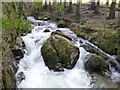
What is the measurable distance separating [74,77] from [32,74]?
8.10ft

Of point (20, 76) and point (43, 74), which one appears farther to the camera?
point (43, 74)

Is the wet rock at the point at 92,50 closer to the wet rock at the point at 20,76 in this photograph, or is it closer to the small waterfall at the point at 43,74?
the small waterfall at the point at 43,74

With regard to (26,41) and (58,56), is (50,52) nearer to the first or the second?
(58,56)

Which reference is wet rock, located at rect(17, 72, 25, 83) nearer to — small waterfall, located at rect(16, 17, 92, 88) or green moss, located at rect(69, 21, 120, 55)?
small waterfall, located at rect(16, 17, 92, 88)

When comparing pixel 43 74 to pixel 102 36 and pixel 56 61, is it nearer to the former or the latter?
pixel 56 61

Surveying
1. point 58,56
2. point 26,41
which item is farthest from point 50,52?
point 26,41

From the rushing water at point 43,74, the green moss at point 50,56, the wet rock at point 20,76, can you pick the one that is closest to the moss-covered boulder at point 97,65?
the rushing water at point 43,74

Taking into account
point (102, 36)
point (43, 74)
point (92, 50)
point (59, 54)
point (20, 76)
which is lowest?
point (43, 74)

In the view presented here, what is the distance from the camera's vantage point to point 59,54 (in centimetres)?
891

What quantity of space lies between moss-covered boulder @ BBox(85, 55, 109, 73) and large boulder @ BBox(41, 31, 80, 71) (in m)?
0.94

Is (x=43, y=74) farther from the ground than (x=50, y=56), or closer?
closer

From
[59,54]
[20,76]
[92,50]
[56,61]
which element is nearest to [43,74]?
[56,61]

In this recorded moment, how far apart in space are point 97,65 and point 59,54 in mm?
2449

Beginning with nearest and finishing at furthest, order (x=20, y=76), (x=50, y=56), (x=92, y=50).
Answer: (x=20, y=76) < (x=50, y=56) < (x=92, y=50)
